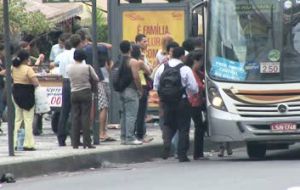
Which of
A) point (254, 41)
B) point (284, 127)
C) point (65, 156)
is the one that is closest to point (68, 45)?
point (65, 156)

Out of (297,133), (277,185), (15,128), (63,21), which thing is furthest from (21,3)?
(277,185)

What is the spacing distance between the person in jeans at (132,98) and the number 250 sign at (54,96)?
6.65 feet

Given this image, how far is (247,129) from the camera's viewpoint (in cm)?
1520

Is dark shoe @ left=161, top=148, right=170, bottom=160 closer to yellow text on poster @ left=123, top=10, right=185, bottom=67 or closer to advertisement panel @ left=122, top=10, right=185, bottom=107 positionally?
advertisement panel @ left=122, top=10, right=185, bottom=107

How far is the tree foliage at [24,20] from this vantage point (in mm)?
29125

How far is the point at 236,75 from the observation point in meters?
15.4

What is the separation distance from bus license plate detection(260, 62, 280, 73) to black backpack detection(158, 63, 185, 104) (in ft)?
4.56

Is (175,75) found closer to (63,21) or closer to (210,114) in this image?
(210,114)

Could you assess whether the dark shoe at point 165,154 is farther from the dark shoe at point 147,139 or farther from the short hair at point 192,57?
the short hair at point 192,57

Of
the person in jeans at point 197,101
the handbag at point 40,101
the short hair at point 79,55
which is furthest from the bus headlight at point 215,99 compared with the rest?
the handbag at point 40,101

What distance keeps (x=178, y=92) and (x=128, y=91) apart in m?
1.30

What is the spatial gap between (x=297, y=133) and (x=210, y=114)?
60.8 inches

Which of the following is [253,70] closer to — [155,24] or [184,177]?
[184,177]

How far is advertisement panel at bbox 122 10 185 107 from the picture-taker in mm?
20500
